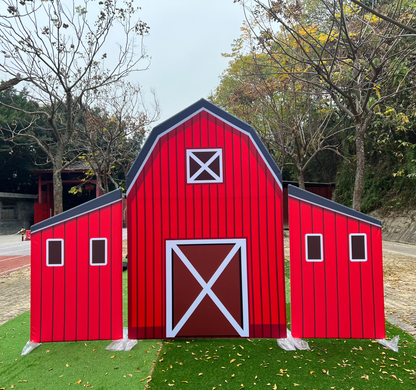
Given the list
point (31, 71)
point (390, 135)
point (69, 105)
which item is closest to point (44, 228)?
point (69, 105)

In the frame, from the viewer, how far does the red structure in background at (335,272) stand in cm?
425

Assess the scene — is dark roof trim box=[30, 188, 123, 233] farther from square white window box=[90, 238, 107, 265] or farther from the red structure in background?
the red structure in background

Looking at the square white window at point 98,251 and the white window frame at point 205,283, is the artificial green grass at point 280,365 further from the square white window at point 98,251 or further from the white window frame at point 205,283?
the square white window at point 98,251

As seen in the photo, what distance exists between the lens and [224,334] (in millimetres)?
4258

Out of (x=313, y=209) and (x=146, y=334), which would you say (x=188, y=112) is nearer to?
(x=313, y=209)

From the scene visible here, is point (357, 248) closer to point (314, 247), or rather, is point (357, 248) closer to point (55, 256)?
point (314, 247)

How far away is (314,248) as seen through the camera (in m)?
4.32

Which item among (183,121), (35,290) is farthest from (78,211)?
(183,121)

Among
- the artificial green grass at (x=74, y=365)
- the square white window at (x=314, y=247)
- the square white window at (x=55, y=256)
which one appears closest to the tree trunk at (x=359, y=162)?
the square white window at (x=314, y=247)

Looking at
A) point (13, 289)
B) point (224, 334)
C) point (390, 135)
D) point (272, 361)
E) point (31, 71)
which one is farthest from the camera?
point (390, 135)

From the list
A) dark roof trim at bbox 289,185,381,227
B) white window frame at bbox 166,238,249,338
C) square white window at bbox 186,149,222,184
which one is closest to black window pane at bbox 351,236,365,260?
dark roof trim at bbox 289,185,381,227

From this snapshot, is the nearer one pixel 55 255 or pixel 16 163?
pixel 55 255

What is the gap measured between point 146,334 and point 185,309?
2.30 feet

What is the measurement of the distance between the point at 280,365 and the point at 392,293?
192 inches
